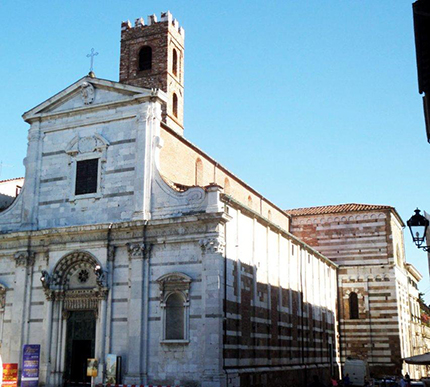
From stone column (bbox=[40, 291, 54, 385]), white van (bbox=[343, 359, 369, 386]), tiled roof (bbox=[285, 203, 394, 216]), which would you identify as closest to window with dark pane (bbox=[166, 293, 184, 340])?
stone column (bbox=[40, 291, 54, 385])

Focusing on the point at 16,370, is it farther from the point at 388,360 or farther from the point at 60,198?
the point at 388,360

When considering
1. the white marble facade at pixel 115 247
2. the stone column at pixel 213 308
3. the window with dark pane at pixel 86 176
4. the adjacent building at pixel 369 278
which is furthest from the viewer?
the adjacent building at pixel 369 278

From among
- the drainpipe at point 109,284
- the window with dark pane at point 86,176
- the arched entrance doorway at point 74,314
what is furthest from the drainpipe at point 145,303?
the window with dark pane at point 86,176

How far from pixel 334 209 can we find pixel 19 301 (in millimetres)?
21606

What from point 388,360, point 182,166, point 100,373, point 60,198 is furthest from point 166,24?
point 388,360

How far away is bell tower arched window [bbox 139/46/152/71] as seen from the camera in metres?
→ 33.9

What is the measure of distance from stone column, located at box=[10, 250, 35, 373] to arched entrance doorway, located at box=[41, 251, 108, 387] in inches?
43.5

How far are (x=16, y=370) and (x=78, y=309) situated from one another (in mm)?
3061

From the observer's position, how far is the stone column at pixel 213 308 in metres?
19.6

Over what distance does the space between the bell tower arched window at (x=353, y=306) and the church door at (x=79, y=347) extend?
60.4 ft

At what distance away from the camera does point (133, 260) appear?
2186cm

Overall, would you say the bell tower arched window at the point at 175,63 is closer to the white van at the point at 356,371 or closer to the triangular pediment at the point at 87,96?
the triangular pediment at the point at 87,96

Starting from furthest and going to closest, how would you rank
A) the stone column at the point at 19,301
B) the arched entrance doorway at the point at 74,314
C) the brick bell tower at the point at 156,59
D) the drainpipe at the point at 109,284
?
1. the brick bell tower at the point at 156,59
2. the stone column at the point at 19,301
3. the arched entrance doorway at the point at 74,314
4. the drainpipe at the point at 109,284

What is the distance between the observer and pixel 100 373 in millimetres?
21172
